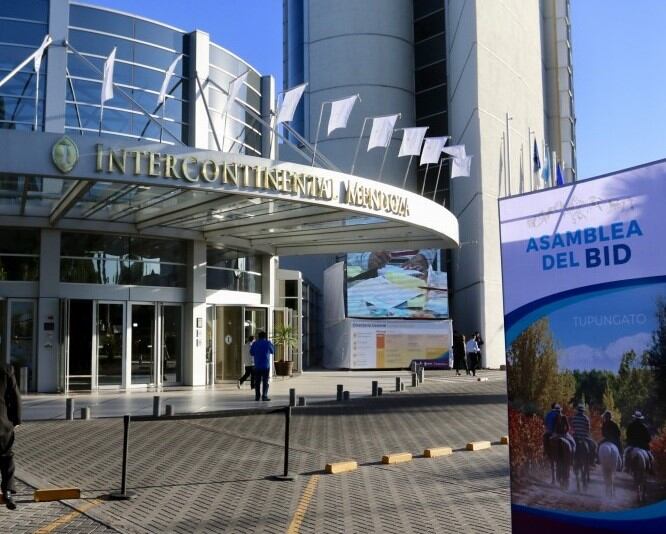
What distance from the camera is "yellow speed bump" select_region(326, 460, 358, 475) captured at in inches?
379

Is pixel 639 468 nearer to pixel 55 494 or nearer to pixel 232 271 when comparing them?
pixel 55 494

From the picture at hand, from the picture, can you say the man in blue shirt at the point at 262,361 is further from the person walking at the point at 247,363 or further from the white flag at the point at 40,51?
the white flag at the point at 40,51

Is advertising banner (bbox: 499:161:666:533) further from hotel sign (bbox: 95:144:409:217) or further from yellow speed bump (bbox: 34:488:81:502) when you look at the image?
hotel sign (bbox: 95:144:409:217)

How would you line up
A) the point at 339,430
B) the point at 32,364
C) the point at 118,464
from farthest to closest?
the point at 32,364
the point at 339,430
the point at 118,464

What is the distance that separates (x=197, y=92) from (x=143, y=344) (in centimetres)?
811

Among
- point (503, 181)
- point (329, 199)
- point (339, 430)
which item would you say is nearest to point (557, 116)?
point (503, 181)

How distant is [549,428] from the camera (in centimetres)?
454

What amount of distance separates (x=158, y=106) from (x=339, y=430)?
1300 centimetres

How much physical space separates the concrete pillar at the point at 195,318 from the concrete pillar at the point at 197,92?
3.39 meters

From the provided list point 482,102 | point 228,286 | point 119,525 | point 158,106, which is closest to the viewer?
point 119,525

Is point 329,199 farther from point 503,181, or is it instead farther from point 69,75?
point 503,181

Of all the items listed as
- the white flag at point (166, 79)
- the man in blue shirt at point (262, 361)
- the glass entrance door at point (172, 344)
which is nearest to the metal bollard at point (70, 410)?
the man in blue shirt at point (262, 361)

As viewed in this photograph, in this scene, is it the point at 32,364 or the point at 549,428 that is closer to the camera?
the point at 549,428

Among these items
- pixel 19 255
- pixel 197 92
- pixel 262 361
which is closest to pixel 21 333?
pixel 19 255
